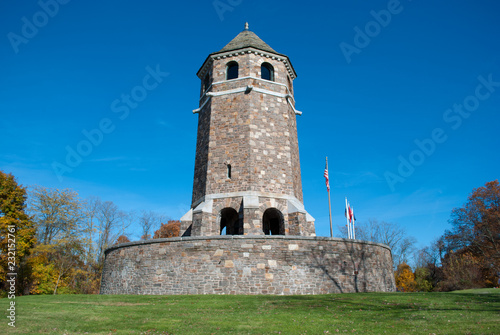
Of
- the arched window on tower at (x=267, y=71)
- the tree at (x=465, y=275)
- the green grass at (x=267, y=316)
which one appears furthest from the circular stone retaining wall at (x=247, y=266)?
the tree at (x=465, y=275)

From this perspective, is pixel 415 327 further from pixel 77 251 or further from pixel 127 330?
pixel 77 251

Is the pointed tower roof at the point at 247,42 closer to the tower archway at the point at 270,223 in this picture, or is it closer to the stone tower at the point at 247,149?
the stone tower at the point at 247,149

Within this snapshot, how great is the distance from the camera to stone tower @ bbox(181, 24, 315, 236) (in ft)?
58.5

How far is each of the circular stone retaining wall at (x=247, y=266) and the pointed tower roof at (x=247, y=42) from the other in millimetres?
13545

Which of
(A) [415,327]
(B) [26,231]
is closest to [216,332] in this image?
(A) [415,327]

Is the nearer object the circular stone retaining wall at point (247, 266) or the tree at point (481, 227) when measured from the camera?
the circular stone retaining wall at point (247, 266)

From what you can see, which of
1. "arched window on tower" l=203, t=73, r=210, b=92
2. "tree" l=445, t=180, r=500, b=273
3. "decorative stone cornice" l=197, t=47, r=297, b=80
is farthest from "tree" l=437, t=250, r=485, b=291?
"arched window on tower" l=203, t=73, r=210, b=92

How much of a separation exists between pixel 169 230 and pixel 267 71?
108 feet

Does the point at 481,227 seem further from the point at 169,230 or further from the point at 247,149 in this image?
the point at 169,230

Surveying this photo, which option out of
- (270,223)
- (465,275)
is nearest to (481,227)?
(465,275)

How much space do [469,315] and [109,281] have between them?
47.7 feet

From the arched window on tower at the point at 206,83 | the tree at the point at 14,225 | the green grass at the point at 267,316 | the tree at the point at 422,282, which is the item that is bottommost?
the green grass at the point at 267,316

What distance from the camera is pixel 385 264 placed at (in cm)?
1619

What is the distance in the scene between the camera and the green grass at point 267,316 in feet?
22.5
